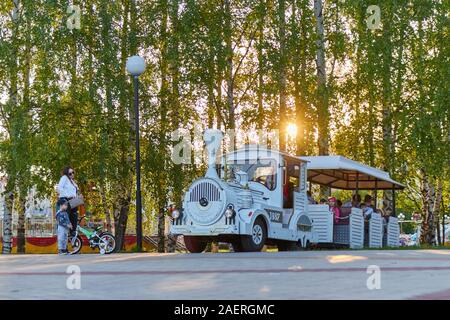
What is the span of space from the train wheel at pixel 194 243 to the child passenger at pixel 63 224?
3517 mm

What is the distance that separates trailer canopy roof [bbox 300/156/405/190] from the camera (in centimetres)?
2767

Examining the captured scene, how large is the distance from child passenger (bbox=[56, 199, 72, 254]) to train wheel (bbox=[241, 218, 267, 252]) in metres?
4.25

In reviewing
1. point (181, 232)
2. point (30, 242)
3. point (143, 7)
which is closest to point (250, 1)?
point (143, 7)

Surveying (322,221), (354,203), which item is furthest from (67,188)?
(354,203)

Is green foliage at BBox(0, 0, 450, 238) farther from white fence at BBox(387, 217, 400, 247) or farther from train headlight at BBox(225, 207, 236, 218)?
train headlight at BBox(225, 207, 236, 218)

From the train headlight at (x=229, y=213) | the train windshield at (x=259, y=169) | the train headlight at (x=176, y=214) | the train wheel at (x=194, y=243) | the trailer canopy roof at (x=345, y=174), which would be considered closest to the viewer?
the train headlight at (x=229, y=213)

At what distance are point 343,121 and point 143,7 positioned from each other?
30.2ft

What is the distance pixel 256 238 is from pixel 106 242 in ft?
12.0

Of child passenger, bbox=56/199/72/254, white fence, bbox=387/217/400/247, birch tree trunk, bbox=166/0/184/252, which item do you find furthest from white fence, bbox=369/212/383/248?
child passenger, bbox=56/199/72/254

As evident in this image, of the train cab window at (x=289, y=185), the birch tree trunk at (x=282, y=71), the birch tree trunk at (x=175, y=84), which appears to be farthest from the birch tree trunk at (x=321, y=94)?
the train cab window at (x=289, y=185)

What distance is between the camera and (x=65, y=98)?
104 feet

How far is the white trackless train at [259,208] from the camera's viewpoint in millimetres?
22438

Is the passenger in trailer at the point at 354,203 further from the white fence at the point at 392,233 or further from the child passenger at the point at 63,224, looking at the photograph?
the child passenger at the point at 63,224
